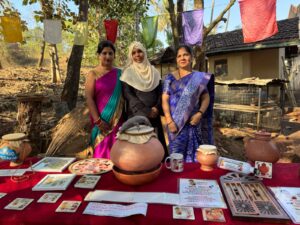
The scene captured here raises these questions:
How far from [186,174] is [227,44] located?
10908 millimetres

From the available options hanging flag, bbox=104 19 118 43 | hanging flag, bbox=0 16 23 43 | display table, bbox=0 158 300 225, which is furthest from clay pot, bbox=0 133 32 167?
hanging flag, bbox=104 19 118 43

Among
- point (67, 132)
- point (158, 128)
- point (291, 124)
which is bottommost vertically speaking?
point (291, 124)

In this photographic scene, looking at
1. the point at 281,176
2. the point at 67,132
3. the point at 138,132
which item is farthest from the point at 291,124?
the point at 138,132

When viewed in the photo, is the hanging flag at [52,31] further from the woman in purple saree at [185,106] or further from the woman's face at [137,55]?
the woman in purple saree at [185,106]

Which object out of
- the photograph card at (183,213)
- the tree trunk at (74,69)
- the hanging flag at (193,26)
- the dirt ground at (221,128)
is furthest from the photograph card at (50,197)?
the hanging flag at (193,26)

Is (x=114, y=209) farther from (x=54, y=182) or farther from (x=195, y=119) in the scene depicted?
(x=195, y=119)

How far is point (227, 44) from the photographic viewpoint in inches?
453

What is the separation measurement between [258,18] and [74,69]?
3549mm

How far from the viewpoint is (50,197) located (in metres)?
1.34

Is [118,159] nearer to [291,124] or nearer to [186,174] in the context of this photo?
[186,174]

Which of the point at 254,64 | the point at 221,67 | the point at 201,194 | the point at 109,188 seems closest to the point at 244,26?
the point at 201,194

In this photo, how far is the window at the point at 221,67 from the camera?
11.7 meters


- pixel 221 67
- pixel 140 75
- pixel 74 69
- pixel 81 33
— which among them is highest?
pixel 81 33

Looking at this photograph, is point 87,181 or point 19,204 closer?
point 19,204
